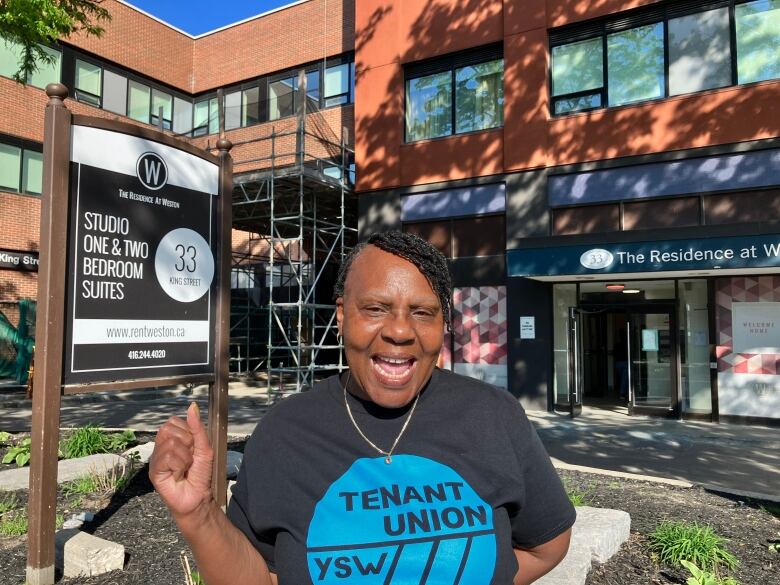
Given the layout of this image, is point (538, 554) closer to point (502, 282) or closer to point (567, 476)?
point (567, 476)

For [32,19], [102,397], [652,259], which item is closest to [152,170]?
Answer: [32,19]

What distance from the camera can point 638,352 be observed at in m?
11.8

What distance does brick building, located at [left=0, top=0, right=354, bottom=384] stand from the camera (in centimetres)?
1748

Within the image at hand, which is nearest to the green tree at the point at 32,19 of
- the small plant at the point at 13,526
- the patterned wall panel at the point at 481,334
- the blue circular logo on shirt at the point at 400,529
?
the small plant at the point at 13,526

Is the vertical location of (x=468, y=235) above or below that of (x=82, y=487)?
above

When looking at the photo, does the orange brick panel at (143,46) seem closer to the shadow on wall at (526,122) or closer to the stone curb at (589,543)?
the shadow on wall at (526,122)

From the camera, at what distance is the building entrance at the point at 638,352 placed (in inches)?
451

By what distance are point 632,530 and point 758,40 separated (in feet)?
33.9

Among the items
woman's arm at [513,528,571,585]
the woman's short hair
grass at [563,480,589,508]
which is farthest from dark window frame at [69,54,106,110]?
woman's arm at [513,528,571,585]

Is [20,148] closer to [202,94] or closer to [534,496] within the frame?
[202,94]

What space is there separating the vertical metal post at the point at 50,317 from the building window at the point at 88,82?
1816cm

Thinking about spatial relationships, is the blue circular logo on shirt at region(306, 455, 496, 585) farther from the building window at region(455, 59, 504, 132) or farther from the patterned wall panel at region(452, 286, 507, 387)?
the building window at region(455, 59, 504, 132)

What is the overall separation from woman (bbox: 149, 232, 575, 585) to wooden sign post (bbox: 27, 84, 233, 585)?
95.8 inches

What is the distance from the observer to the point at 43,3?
308 inches
